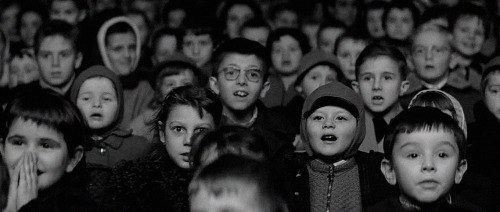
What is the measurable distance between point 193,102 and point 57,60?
2463mm

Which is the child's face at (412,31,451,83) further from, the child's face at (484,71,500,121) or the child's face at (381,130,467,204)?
the child's face at (381,130,467,204)

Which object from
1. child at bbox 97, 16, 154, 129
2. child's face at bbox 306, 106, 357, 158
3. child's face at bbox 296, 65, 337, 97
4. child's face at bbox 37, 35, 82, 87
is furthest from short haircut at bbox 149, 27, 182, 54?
child's face at bbox 306, 106, 357, 158

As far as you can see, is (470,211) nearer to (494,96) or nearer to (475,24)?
(494,96)

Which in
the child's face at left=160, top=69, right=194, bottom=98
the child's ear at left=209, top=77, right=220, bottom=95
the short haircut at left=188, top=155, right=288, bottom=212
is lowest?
the child's face at left=160, top=69, right=194, bottom=98

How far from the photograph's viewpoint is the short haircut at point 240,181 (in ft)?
11.4

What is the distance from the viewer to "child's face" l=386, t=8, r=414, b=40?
857 cm

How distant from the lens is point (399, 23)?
8586 millimetres

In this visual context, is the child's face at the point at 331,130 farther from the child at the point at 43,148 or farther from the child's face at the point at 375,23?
the child's face at the point at 375,23

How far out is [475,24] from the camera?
26.6 ft

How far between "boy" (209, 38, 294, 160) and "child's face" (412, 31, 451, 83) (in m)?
1.40

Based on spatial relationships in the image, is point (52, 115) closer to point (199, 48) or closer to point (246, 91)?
point (246, 91)

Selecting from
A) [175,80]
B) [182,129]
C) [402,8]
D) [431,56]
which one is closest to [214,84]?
[175,80]

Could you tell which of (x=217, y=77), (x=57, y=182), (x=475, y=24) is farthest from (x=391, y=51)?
(x=57, y=182)

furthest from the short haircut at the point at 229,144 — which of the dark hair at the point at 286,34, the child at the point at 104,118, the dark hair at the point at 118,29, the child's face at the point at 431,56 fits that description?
the dark hair at the point at 286,34
